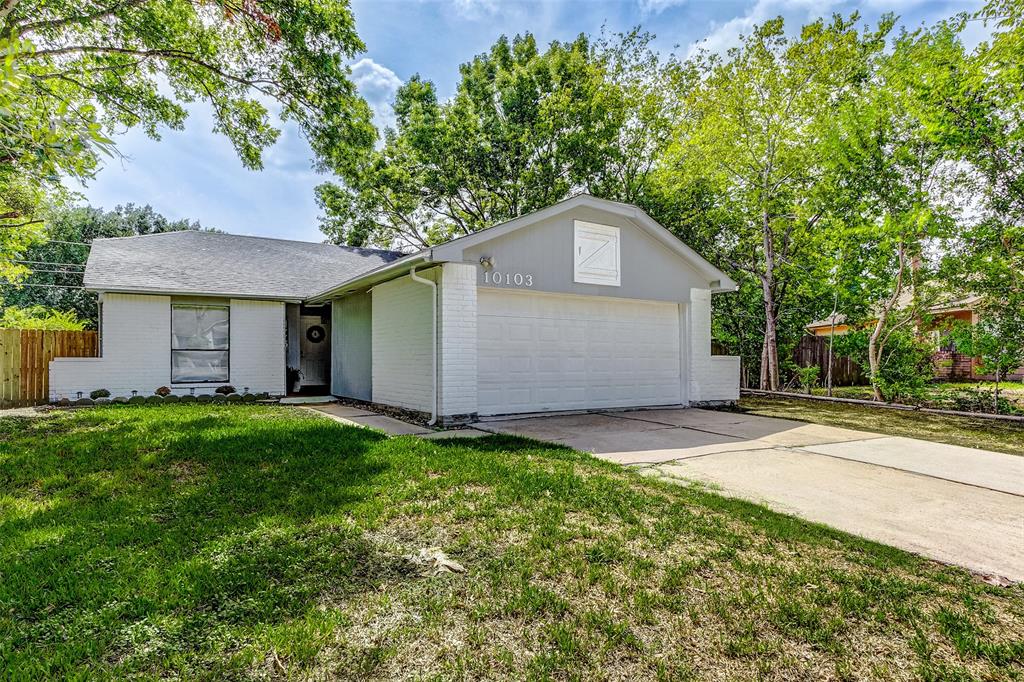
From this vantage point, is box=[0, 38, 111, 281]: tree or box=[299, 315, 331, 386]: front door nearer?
box=[0, 38, 111, 281]: tree

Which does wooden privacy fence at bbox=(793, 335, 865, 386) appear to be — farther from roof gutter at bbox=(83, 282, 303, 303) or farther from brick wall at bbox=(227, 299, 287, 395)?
brick wall at bbox=(227, 299, 287, 395)

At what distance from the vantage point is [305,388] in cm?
1464

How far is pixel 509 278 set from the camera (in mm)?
8422

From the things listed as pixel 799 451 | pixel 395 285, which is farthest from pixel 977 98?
pixel 395 285

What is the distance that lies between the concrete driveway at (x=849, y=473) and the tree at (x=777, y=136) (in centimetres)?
748

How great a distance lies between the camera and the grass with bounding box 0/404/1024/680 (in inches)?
81.5

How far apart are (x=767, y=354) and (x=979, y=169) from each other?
620 cm

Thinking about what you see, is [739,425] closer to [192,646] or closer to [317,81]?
[192,646]

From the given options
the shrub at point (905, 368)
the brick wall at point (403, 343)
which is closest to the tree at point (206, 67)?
the brick wall at point (403, 343)

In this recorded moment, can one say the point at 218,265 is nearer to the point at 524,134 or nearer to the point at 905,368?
the point at 524,134

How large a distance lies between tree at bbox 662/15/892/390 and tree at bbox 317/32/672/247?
4098 millimetres

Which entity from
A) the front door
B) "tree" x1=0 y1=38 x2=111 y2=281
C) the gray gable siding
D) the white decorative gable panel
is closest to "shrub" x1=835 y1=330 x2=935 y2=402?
the gray gable siding

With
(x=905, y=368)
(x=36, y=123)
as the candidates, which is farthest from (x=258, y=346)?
(x=905, y=368)

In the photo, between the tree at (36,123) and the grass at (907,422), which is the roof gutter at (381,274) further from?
the grass at (907,422)
